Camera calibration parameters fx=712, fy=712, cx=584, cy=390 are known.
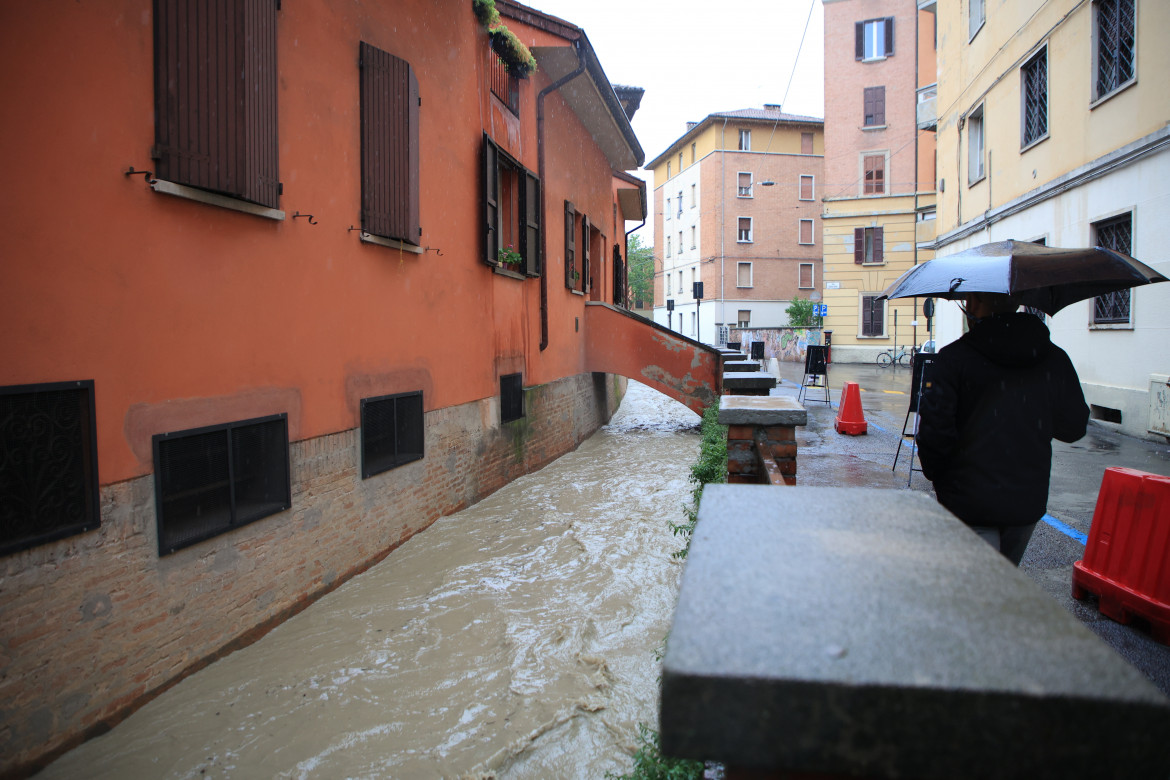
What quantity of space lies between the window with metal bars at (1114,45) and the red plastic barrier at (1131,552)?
8.57 m

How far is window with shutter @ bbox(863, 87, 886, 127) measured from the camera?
32.2 meters

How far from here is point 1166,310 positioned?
8875 millimetres

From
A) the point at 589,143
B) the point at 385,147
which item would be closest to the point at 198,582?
the point at 385,147

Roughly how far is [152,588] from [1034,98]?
14.9m

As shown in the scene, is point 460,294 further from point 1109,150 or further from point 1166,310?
point 1109,150

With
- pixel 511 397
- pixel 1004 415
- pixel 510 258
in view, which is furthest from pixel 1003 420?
pixel 510 258

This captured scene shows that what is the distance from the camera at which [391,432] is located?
21.1 feet

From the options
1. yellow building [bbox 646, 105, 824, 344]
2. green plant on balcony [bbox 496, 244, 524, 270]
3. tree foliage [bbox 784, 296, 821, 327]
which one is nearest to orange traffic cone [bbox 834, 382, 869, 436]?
green plant on balcony [bbox 496, 244, 524, 270]

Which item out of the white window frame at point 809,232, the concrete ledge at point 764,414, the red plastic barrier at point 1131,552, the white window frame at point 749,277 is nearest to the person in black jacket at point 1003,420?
the concrete ledge at point 764,414

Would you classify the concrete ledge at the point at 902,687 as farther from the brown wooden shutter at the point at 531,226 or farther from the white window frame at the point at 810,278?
the white window frame at the point at 810,278

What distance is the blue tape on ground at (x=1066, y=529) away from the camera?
17.0 feet

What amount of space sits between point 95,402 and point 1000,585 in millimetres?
3933

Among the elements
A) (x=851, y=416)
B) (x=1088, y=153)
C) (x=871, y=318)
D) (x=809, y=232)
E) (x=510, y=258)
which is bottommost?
(x=851, y=416)

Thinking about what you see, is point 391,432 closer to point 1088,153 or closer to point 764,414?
point 764,414
